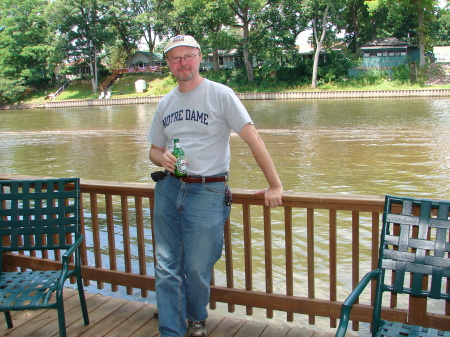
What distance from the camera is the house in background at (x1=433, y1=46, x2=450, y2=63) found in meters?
46.9

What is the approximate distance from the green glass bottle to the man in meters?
0.03

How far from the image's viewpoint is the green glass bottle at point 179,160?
2.82m

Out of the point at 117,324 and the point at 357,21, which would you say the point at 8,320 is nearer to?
the point at 117,324

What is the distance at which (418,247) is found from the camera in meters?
2.45

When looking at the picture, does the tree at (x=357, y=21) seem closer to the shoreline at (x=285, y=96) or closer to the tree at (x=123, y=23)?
the shoreline at (x=285, y=96)

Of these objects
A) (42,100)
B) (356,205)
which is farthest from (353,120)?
(42,100)

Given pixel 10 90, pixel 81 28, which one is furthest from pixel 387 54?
pixel 10 90

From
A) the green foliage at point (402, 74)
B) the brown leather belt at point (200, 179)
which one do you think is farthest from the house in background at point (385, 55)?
the brown leather belt at point (200, 179)

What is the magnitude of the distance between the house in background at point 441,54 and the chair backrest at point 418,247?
1934 inches

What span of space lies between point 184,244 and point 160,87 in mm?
50818

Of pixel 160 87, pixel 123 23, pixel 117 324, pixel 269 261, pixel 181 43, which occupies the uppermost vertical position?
pixel 123 23

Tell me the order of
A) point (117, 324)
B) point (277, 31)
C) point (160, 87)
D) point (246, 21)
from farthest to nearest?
point (160, 87) → point (246, 21) → point (277, 31) → point (117, 324)

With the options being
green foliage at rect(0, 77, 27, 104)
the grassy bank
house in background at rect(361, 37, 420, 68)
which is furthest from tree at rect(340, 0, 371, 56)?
green foliage at rect(0, 77, 27, 104)

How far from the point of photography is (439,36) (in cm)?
5906
